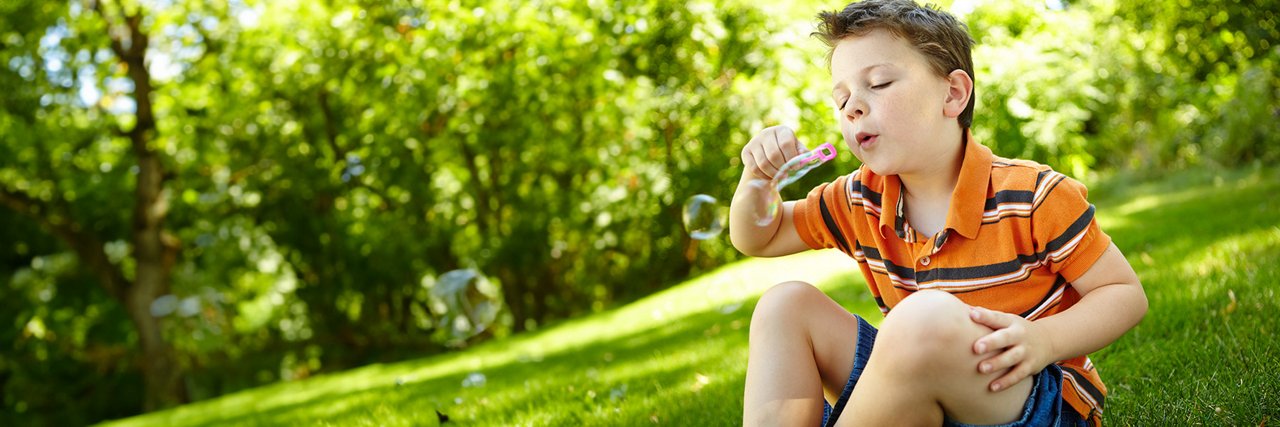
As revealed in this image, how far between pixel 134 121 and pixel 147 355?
7.70ft

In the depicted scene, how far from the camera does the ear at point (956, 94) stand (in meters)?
1.91

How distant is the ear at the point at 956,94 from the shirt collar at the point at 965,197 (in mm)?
59

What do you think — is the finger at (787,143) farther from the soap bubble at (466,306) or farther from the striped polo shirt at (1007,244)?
the soap bubble at (466,306)

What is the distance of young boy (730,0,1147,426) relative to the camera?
1577 mm

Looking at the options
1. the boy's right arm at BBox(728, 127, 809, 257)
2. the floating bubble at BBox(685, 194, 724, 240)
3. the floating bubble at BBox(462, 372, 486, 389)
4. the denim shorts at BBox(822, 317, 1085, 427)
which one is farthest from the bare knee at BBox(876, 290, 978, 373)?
the floating bubble at BBox(462, 372, 486, 389)

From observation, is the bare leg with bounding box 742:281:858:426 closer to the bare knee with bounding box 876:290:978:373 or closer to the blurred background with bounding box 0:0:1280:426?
the bare knee with bounding box 876:290:978:373

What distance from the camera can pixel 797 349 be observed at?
1.90 meters

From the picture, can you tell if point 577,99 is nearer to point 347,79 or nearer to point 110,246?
point 347,79

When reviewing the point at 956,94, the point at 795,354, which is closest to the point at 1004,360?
the point at 795,354

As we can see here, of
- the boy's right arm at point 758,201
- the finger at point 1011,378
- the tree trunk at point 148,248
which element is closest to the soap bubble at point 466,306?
the boy's right arm at point 758,201

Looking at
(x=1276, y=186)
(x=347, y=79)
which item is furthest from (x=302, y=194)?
(x=1276, y=186)

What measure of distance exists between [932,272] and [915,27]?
422 mm

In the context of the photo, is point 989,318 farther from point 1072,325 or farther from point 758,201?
point 758,201

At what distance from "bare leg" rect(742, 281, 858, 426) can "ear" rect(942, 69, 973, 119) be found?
1.29 feet
